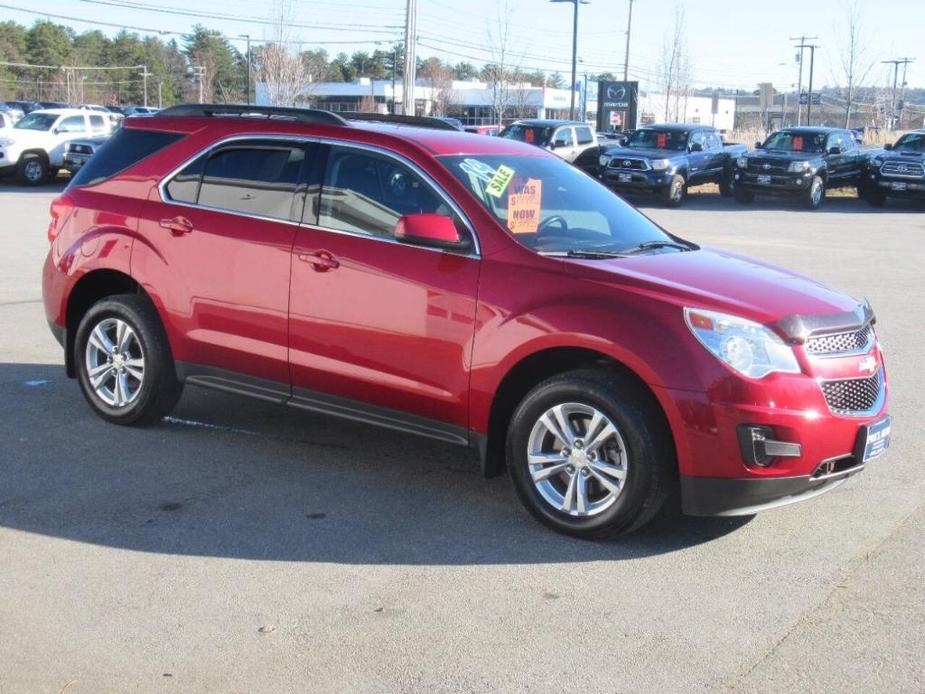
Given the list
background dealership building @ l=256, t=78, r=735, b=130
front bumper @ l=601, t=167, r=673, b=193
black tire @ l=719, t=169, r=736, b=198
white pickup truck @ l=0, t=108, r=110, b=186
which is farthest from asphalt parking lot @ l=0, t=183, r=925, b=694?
background dealership building @ l=256, t=78, r=735, b=130

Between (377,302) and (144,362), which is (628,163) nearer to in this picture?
(144,362)

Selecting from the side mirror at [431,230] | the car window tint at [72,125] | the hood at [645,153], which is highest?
the car window tint at [72,125]

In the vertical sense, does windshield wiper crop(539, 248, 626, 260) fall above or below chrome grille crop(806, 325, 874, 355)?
above

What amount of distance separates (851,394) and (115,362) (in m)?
4.21

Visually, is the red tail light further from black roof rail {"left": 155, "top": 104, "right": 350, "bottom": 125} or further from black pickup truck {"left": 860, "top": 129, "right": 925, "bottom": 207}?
black pickup truck {"left": 860, "top": 129, "right": 925, "bottom": 207}

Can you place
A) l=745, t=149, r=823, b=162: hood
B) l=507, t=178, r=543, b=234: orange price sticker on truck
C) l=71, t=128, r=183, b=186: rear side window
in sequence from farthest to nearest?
1. l=745, t=149, r=823, b=162: hood
2. l=71, t=128, r=183, b=186: rear side window
3. l=507, t=178, r=543, b=234: orange price sticker on truck

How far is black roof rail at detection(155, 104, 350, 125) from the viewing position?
6.14 m

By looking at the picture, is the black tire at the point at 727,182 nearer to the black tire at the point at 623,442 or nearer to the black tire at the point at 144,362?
the black tire at the point at 144,362

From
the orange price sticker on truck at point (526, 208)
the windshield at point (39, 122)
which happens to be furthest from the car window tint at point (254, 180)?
the windshield at point (39, 122)

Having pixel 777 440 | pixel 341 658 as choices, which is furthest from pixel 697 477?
pixel 341 658

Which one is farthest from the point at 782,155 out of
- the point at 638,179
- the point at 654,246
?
the point at 654,246

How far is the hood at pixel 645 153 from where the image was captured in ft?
89.3

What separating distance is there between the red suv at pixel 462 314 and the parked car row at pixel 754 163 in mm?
21182

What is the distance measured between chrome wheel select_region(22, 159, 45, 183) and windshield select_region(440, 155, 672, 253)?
82.0 feet
